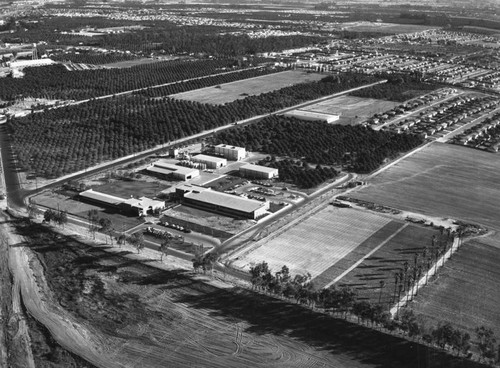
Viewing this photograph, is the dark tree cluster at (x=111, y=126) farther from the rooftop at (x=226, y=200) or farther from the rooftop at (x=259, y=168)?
the rooftop at (x=226, y=200)

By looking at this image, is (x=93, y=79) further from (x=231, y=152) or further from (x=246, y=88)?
(x=231, y=152)

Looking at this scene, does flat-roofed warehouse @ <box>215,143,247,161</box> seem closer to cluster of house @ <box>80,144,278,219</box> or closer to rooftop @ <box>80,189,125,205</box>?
cluster of house @ <box>80,144,278,219</box>

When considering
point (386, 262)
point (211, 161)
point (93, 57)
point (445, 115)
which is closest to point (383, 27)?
point (93, 57)

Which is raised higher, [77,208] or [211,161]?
[211,161]

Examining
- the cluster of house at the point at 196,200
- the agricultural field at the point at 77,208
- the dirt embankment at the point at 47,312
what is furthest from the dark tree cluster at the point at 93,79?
the dirt embankment at the point at 47,312

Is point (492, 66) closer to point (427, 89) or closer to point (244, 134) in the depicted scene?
point (427, 89)

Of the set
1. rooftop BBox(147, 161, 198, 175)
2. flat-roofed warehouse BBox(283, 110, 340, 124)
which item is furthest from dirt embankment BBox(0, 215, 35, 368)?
flat-roofed warehouse BBox(283, 110, 340, 124)

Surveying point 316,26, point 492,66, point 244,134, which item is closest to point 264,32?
point 316,26
